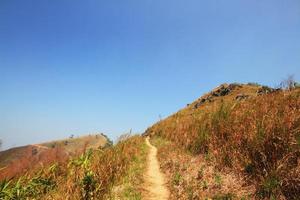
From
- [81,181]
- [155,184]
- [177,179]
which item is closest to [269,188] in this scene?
[177,179]

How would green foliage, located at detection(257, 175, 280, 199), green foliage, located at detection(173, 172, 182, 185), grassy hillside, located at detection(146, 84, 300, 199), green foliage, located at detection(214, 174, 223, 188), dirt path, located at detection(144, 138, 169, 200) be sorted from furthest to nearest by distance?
green foliage, located at detection(173, 172, 182, 185)
dirt path, located at detection(144, 138, 169, 200)
green foliage, located at detection(214, 174, 223, 188)
grassy hillside, located at detection(146, 84, 300, 199)
green foliage, located at detection(257, 175, 280, 199)

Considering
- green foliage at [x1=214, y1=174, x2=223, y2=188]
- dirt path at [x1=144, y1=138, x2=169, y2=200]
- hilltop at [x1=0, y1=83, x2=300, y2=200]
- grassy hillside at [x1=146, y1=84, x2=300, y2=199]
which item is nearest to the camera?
grassy hillside at [x1=146, y1=84, x2=300, y2=199]

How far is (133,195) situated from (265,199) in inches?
124

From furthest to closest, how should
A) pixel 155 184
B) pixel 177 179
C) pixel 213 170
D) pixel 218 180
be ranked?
pixel 155 184, pixel 177 179, pixel 213 170, pixel 218 180

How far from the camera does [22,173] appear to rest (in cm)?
763

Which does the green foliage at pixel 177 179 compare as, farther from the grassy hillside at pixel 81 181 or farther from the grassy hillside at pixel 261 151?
the grassy hillside at pixel 81 181

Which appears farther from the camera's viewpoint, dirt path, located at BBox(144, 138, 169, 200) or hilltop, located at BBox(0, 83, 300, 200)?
dirt path, located at BBox(144, 138, 169, 200)

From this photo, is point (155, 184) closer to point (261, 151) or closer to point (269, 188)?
point (261, 151)

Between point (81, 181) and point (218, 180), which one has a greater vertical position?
point (81, 181)

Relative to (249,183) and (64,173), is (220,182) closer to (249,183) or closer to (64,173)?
(249,183)

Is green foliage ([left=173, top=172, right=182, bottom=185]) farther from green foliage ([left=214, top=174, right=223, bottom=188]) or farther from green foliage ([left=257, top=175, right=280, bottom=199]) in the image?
green foliage ([left=257, top=175, right=280, bottom=199])

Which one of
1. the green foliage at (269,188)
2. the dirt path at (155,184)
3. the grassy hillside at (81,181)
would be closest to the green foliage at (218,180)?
the green foliage at (269,188)

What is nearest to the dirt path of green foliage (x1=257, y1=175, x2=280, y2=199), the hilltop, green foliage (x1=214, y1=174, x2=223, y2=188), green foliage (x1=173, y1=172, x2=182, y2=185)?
the hilltop

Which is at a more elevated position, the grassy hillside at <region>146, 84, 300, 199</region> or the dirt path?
the grassy hillside at <region>146, 84, 300, 199</region>
